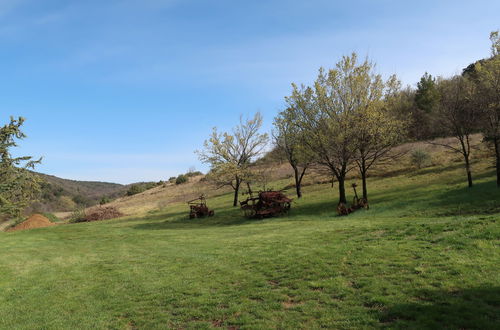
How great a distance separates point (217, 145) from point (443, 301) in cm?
3535

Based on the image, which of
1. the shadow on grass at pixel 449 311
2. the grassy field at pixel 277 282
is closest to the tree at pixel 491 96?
the grassy field at pixel 277 282

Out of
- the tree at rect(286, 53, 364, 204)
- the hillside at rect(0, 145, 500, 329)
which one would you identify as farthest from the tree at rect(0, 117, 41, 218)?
the tree at rect(286, 53, 364, 204)

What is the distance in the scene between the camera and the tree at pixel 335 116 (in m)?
28.8

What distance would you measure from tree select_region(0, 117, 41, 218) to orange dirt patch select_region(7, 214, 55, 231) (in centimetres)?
501

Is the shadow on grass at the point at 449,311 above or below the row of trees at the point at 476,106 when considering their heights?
below

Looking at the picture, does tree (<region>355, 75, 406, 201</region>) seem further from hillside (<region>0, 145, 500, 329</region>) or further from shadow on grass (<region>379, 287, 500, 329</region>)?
shadow on grass (<region>379, 287, 500, 329</region>)

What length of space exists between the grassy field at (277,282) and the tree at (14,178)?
66.0 feet

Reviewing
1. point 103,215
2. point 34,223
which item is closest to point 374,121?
point 103,215

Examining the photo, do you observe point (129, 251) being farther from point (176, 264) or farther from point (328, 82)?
point (328, 82)

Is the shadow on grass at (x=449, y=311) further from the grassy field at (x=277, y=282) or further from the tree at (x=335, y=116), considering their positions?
the tree at (x=335, y=116)

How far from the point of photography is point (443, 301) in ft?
23.0

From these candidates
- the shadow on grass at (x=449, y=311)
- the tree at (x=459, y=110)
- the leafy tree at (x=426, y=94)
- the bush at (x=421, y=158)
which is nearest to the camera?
the shadow on grass at (x=449, y=311)

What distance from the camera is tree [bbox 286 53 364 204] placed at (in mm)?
28781

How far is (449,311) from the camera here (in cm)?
655
